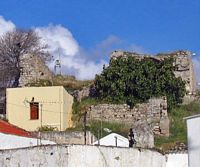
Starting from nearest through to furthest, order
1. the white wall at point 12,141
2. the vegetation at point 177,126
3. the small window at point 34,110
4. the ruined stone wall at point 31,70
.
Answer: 1. the white wall at point 12,141
2. the vegetation at point 177,126
3. the small window at point 34,110
4. the ruined stone wall at point 31,70

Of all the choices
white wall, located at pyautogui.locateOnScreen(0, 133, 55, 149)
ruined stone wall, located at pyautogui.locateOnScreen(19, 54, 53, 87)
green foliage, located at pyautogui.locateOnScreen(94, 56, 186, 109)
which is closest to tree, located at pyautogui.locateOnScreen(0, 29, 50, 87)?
ruined stone wall, located at pyautogui.locateOnScreen(19, 54, 53, 87)

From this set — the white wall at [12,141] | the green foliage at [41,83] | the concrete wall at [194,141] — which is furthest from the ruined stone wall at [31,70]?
the concrete wall at [194,141]

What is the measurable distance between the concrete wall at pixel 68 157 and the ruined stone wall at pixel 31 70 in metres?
20.1

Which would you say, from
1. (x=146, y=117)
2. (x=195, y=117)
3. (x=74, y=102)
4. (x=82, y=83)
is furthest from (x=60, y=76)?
(x=195, y=117)

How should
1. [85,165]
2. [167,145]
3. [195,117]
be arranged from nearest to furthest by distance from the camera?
[195,117], [85,165], [167,145]

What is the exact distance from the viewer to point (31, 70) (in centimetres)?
5388

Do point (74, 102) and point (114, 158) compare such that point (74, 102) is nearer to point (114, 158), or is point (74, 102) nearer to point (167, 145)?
point (167, 145)

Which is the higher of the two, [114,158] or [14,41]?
[14,41]

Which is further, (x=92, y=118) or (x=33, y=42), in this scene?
(x=33, y=42)

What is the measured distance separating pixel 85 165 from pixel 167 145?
9.96m

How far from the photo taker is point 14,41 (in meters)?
59.2

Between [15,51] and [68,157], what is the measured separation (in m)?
26.6

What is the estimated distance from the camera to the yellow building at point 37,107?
47.7m

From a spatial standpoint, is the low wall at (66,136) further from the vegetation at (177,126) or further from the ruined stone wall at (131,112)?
the ruined stone wall at (131,112)
